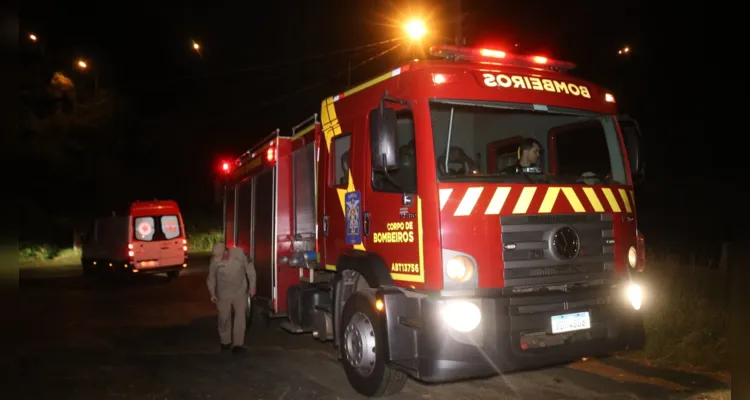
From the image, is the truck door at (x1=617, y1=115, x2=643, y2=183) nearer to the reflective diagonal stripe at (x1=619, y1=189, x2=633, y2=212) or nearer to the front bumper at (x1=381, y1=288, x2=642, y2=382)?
the reflective diagonal stripe at (x1=619, y1=189, x2=633, y2=212)

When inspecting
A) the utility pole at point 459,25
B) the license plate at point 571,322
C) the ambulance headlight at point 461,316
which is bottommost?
the license plate at point 571,322

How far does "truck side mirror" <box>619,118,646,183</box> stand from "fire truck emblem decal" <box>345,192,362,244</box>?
2641mm

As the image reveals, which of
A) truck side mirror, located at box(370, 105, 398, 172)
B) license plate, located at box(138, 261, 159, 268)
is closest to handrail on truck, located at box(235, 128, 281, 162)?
truck side mirror, located at box(370, 105, 398, 172)

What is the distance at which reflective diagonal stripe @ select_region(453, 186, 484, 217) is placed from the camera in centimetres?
474

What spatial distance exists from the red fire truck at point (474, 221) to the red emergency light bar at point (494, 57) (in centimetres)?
1

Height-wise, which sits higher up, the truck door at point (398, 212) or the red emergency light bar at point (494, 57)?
the red emergency light bar at point (494, 57)

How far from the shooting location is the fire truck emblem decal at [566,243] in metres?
4.97

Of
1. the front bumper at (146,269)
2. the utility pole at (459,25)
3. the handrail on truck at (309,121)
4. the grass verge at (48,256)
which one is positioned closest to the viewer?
the handrail on truck at (309,121)

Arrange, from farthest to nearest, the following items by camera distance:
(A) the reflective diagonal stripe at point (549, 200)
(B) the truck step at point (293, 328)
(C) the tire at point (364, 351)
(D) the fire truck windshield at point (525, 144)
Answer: (B) the truck step at point (293, 328), (C) the tire at point (364, 351), (D) the fire truck windshield at point (525, 144), (A) the reflective diagonal stripe at point (549, 200)

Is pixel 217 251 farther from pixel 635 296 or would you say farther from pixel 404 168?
pixel 635 296

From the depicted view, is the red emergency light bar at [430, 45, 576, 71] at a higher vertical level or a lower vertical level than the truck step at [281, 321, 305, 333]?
A: higher

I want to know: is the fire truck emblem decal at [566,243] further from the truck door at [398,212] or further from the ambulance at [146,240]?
the ambulance at [146,240]

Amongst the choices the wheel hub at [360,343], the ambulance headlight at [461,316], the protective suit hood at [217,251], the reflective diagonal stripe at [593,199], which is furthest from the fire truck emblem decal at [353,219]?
the protective suit hood at [217,251]

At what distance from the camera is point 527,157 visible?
221 inches
